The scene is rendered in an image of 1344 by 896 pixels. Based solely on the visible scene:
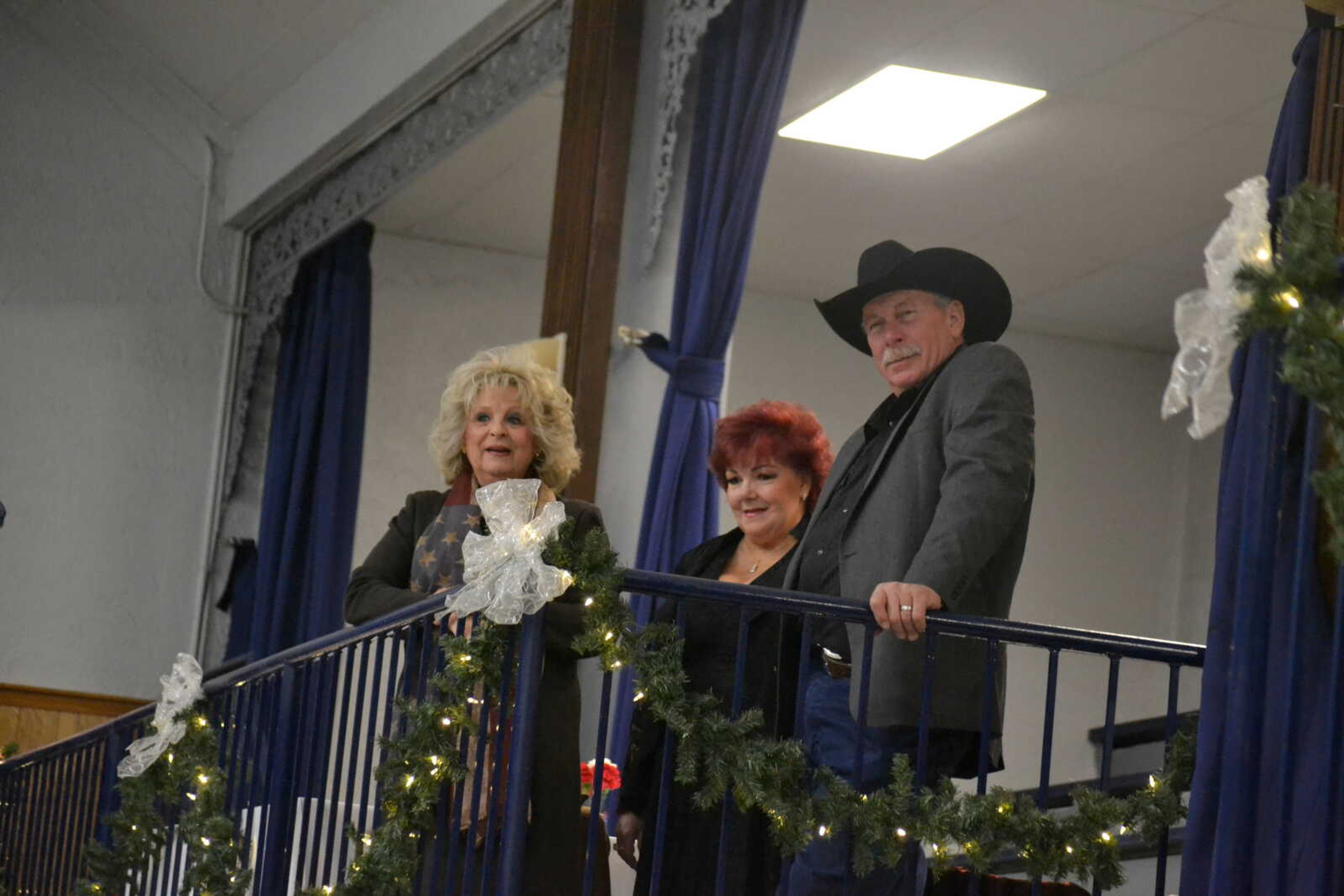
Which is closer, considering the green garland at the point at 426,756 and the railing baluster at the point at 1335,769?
the railing baluster at the point at 1335,769

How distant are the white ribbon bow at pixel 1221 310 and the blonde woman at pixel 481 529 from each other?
4.32 feet

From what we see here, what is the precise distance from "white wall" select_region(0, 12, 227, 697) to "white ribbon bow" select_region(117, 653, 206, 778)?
15.2 feet

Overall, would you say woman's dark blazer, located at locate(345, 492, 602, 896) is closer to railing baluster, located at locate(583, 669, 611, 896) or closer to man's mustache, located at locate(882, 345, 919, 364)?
railing baluster, located at locate(583, 669, 611, 896)

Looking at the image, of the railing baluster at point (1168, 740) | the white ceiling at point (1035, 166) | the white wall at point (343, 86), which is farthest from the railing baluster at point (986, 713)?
the white wall at point (343, 86)

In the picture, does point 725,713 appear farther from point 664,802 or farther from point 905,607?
point 905,607

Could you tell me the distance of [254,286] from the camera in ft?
32.3

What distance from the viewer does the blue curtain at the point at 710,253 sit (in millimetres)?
5582

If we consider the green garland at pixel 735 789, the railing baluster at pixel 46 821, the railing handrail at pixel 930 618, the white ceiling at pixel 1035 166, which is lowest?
the railing baluster at pixel 46 821

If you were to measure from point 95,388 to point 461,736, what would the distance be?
6484 millimetres

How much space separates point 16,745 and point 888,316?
387 centimetres

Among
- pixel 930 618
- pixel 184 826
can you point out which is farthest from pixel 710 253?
pixel 930 618

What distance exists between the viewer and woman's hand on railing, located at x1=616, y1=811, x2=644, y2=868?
393 cm

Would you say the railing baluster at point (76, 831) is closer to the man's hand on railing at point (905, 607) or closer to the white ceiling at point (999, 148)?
the man's hand on railing at point (905, 607)

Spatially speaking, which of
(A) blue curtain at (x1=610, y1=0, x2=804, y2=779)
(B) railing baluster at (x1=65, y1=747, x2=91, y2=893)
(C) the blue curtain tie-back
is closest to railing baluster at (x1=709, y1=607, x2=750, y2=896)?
(A) blue curtain at (x1=610, y1=0, x2=804, y2=779)
